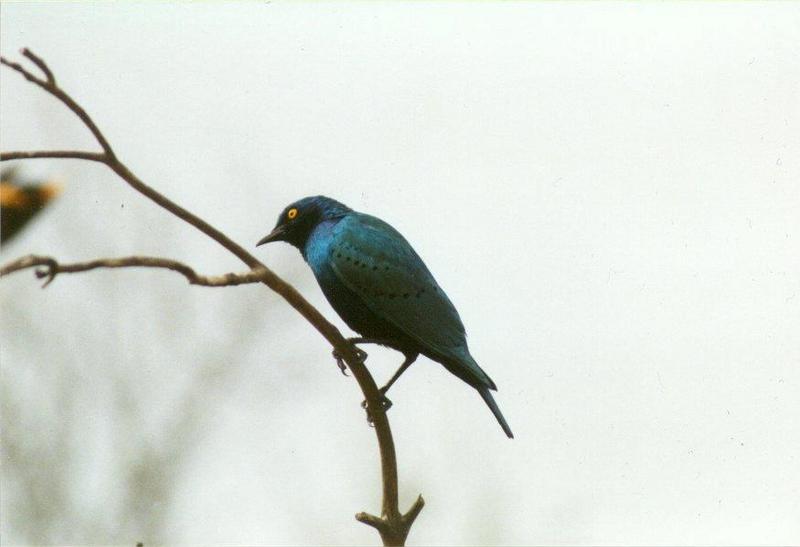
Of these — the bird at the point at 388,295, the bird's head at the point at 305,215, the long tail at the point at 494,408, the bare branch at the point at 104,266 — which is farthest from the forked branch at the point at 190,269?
the bird's head at the point at 305,215

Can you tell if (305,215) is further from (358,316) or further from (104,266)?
(104,266)

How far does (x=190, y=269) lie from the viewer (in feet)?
8.65

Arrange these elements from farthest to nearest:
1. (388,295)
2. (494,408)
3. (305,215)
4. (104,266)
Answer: (305,215) < (388,295) < (494,408) < (104,266)

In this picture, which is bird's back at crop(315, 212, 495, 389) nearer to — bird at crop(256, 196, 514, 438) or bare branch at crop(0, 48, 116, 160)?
bird at crop(256, 196, 514, 438)

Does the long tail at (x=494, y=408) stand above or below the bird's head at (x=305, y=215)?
below

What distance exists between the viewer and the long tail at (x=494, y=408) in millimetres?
4781

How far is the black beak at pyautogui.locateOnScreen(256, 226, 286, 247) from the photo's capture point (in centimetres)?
629

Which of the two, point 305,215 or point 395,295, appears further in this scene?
point 305,215

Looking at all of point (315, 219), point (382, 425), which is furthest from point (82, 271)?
point (315, 219)

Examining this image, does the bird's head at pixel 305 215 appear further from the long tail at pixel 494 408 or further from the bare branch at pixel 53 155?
the bare branch at pixel 53 155

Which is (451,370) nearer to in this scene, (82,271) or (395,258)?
(395,258)

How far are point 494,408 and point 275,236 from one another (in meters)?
2.06

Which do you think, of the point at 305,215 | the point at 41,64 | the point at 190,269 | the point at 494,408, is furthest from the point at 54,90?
the point at 305,215

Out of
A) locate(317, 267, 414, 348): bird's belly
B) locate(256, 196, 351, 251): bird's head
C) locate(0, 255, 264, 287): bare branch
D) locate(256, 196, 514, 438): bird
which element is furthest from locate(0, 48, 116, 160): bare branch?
locate(256, 196, 351, 251): bird's head
